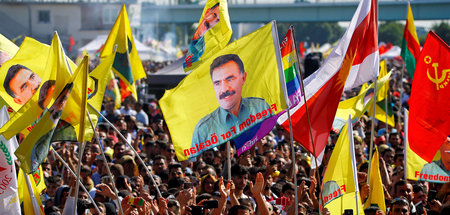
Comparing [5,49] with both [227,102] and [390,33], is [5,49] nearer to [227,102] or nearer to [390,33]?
[227,102]

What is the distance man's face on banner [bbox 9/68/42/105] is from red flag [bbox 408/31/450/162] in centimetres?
366

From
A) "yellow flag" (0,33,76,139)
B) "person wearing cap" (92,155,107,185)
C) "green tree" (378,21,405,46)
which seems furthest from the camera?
"green tree" (378,21,405,46)

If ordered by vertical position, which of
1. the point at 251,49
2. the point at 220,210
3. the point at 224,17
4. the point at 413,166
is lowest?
the point at 220,210

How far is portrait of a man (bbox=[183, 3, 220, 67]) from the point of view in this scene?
10.2 m

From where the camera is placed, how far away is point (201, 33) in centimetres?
1034

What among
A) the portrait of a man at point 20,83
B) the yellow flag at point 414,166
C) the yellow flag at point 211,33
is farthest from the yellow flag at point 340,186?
the portrait of a man at point 20,83

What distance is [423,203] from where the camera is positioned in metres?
9.16

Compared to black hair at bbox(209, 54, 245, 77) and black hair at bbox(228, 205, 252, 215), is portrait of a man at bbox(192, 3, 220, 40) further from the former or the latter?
black hair at bbox(228, 205, 252, 215)

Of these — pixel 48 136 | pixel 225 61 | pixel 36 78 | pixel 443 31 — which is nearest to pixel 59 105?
pixel 48 136

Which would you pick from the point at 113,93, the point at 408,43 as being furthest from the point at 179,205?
the point at 113,93

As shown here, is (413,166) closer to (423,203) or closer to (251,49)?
(423,203)

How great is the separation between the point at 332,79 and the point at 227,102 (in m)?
1.31

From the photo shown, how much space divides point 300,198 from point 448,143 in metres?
1.86

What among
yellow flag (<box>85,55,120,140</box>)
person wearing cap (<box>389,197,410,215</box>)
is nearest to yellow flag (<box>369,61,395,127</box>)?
yellow flag (<box>85,55,120,140</box>)
